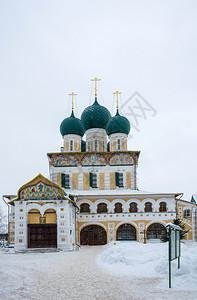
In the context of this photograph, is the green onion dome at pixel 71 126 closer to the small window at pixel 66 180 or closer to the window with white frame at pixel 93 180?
the small window at pixel 66 180

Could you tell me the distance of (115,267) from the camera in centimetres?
1362

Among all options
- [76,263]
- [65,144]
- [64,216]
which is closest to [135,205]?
[64,216]

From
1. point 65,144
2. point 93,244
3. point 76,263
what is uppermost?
point 65,144

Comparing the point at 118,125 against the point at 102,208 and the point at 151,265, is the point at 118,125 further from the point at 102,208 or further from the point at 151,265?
the point at 151,265

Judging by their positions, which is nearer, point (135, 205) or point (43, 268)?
point (43, 268)

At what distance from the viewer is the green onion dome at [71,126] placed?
3469 centimetres

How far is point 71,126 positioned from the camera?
34.6 meters

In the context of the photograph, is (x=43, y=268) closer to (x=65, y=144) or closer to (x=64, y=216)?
(x=64, y=216)

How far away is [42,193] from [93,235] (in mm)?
7962

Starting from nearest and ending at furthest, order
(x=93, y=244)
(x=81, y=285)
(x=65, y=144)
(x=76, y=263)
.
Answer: (x=81, y=285), (x=76, y=263), (x=93, y=244), (x=65, y=144)

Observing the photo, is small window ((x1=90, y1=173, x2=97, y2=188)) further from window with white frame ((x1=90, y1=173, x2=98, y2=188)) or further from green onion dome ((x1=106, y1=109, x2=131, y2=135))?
green onion dome ((x1=106, y1=109, x2=131, y2=135))

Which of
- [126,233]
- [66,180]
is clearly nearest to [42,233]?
[126,233]

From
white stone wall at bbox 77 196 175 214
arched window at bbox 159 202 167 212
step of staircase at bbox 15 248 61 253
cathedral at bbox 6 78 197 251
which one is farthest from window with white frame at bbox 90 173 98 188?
step of staircase at bbox 15 248 61 253

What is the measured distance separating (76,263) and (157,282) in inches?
236
